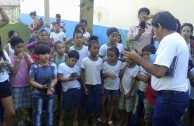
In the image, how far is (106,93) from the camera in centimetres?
418

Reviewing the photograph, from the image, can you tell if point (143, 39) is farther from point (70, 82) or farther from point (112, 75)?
point (70, 82)

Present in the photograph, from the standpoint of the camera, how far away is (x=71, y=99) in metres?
4.01

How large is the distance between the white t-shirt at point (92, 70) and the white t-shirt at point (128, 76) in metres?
0.37

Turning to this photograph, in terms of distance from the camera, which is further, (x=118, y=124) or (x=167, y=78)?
(x=118, y=124)

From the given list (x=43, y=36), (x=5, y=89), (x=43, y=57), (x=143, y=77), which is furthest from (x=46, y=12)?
(x=5, y=89)

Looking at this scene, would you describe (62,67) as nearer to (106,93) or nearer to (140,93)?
(106,93)

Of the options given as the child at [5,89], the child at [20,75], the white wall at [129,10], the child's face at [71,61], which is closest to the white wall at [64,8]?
the white wall at [129,10]

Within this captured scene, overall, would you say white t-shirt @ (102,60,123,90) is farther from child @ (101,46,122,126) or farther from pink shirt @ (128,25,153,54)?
pink shirt @ (128,25,153,54)

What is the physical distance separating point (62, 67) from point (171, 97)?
5.96ft

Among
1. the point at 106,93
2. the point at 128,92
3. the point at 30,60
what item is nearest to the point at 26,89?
the point at 30,60

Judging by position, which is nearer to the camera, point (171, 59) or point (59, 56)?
point (171, 59)

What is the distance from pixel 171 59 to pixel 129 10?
255 inches

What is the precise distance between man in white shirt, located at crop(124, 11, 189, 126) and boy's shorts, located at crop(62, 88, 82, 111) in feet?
5.13

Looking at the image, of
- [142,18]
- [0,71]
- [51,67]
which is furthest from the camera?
[142,18]
